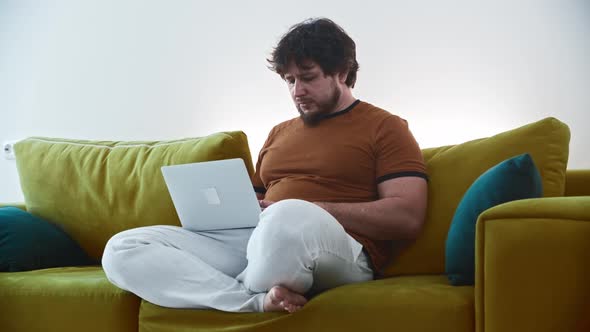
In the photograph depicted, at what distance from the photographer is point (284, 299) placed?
155 centimetres

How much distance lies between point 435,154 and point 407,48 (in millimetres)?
859

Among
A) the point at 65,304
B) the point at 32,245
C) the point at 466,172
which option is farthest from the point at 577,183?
the point at 32,245

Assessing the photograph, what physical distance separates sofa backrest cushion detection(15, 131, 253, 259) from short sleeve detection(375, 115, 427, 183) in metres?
0.58

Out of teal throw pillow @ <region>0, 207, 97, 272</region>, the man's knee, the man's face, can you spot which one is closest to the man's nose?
the man's face

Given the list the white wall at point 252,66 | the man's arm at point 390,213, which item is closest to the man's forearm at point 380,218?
the man's arm at point 390,213

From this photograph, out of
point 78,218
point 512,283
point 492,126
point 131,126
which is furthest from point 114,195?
point 512,283

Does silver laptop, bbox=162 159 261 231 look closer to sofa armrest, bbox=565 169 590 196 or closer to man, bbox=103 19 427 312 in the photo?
man, bbox=103 19 427 312

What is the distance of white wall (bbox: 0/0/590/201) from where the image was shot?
2654 millimetres

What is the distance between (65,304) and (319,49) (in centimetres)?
105

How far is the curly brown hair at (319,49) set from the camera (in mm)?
2244

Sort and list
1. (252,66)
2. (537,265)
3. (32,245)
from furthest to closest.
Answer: (252,66), (32,245), (537,265)

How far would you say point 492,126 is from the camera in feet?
8.91

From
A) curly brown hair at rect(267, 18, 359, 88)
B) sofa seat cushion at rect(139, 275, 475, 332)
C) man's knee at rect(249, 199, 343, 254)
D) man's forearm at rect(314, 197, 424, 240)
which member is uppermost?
curly brown hair at rect(267, 18, 359, 88)

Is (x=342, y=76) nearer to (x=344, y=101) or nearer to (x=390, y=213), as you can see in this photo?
(x=344, y=101)
